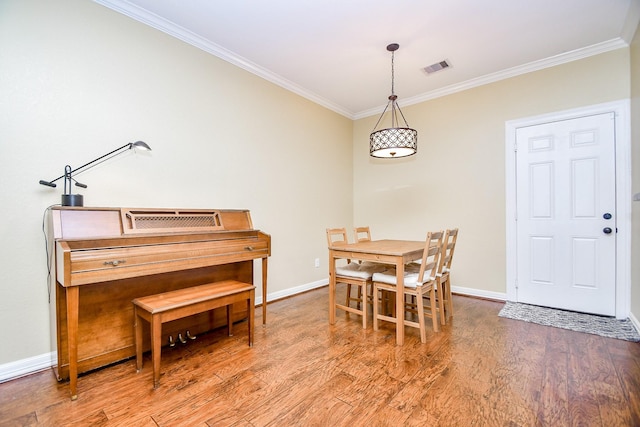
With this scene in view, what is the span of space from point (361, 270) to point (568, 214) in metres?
2.35

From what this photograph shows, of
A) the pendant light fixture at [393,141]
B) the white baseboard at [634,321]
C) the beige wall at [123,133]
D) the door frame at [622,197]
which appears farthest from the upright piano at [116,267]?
the door frame at [622,197]

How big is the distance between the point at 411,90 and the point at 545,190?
2.05m

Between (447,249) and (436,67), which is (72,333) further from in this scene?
(436,67)

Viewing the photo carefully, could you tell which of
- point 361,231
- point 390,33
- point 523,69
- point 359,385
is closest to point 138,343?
point 359,385

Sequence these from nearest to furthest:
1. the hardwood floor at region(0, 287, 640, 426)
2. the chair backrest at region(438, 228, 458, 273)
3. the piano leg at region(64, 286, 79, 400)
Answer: the hardwood floor at region(0, 287, 640, 426) < the piano leg at region(64, 286, 79, 400) < the chair backrest at region(438, 228, 458, 273)

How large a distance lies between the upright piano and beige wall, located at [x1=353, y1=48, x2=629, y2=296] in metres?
2.72

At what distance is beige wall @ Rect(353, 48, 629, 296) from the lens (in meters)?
3.16

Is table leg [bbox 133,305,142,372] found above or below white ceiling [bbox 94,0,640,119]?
below

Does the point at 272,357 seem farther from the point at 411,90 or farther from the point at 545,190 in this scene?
the point at 411,90

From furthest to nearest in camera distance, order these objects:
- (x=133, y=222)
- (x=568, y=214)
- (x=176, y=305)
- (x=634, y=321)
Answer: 1. (x=568, y=214)
2. (x=634, y=321)
3. (x=133, y=222)
4. (x=176, y=305)

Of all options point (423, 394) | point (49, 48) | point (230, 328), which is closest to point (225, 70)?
point (49, 48)

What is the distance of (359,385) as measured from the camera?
1.86 metres

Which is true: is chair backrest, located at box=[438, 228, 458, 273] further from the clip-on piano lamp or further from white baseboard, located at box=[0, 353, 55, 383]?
white baseboard, located at box=[0, 353, 55, 383]

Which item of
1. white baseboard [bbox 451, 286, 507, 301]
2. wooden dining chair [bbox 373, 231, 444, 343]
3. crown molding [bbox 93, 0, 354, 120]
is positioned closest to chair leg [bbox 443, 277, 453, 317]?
wooden dining chair [bbox 373, 231, 444, 343]
